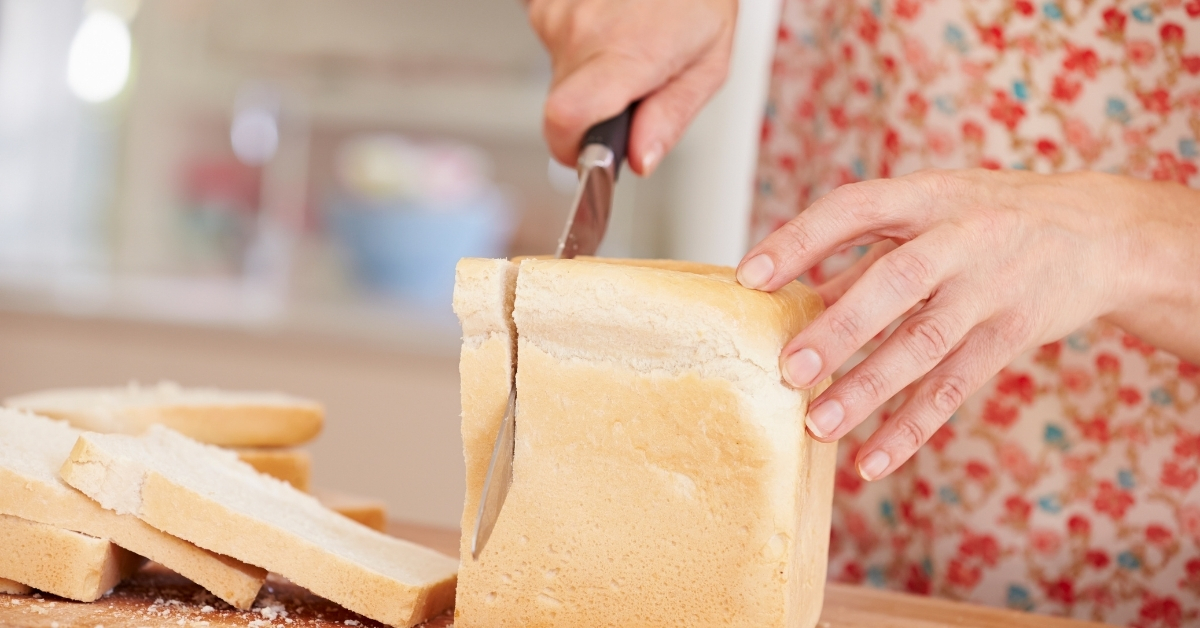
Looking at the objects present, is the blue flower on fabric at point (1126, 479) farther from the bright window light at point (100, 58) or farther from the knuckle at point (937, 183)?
the bright window light at point (100, 58)

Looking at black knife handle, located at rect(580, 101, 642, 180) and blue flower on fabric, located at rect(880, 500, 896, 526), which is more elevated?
black knife handle, located at rect(580, 101, 642, 180)

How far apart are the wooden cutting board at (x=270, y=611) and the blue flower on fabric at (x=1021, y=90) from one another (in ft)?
2.52

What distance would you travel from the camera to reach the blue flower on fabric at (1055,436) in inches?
67.7

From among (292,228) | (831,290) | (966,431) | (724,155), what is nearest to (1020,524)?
(966,431)

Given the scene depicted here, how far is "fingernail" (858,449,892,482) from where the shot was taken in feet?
3.53

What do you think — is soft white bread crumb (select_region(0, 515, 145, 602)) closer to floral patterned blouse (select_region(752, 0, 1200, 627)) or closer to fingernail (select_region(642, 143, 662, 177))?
fingernail (select_region(642, 143, 662, 177))

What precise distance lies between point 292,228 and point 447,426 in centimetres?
125

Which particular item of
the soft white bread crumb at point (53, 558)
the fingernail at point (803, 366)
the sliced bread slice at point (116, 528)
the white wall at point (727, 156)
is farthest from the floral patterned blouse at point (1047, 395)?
the white wall at point (727, 156)

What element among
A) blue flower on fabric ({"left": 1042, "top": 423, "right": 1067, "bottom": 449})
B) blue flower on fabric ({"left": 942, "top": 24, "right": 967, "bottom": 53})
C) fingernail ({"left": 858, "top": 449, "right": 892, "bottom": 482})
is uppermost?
blue flower on fabric ({"left": 942, "top": 24, "right": 967, "bottom": 53})

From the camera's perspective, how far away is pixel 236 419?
154 cm

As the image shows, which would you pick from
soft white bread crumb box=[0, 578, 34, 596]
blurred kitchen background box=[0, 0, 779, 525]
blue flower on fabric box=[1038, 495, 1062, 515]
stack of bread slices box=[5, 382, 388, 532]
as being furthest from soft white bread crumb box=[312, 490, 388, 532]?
blurred kitchen background box=[0, 0, 779, 525]

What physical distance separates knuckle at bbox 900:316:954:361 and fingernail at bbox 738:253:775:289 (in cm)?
14

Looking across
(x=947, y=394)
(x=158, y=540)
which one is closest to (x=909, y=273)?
(x=947, y=394)

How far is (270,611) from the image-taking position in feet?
3.79
